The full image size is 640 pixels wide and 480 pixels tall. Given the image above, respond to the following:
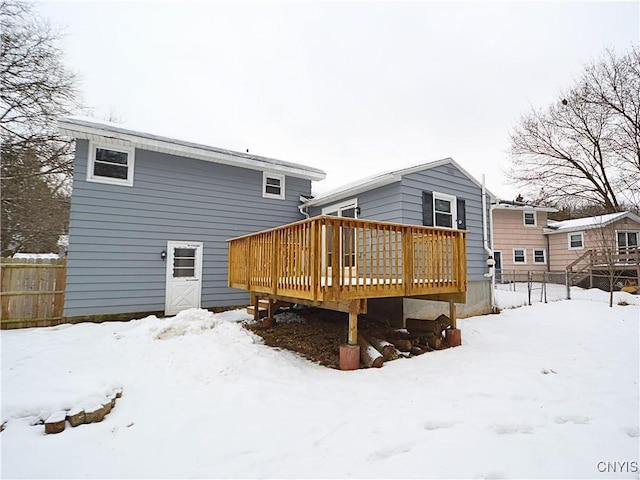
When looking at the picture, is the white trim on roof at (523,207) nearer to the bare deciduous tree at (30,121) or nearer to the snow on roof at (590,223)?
the snow on roof at (590,223)

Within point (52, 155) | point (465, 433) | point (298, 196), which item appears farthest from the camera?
point (52, 155)

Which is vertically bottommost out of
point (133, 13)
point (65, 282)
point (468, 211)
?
point (65, 282)

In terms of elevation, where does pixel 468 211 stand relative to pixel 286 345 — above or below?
above

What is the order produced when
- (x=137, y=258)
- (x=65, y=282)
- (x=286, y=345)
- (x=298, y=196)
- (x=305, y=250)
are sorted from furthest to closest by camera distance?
(x=298, y=196)
(x=137, y=258)
(x=65, y=282)
(x=286, y=345)
(x=305, y=250)

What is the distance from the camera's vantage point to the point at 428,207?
786cm

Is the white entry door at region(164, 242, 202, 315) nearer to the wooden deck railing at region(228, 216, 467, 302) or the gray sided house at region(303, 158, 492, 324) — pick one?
the wooden deck railing at region(228, 216, 467, 302)

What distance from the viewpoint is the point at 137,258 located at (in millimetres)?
7730

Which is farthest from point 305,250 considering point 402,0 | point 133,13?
point 133,13

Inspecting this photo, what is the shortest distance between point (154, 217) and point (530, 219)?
60.5 feet

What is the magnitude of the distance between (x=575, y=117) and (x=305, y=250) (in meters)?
19.2

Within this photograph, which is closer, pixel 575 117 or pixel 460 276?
pixel 460 276

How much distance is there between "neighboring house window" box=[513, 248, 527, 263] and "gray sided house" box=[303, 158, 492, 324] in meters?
9.45

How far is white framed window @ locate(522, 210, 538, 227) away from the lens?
17.2m

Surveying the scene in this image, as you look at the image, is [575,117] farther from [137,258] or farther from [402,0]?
[137,258]
